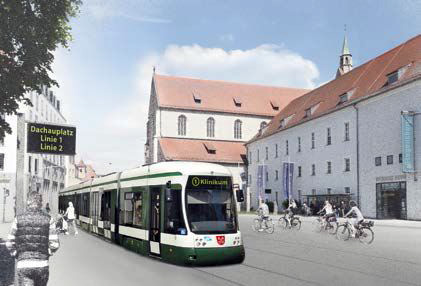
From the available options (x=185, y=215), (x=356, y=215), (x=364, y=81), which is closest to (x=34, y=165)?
(x=364, y=81)

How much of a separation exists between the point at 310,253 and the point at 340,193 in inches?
1165

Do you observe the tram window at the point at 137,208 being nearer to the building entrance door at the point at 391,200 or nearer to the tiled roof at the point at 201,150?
the building entrance door at the point at 391,200

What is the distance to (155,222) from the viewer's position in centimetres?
1347

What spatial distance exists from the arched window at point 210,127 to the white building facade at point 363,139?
61.3ft

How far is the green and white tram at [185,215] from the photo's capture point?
481 inches

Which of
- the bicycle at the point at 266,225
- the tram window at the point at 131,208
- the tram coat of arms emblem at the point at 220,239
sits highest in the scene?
the tram window at the point at 131,208

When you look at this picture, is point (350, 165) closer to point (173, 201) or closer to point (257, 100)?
point (173, 201)

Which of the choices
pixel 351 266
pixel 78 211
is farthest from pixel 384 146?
pixel 351 266

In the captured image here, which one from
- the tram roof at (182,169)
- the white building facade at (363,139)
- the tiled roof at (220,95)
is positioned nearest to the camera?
the tram roof at (182,169)

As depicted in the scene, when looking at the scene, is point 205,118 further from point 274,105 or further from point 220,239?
point 220,239

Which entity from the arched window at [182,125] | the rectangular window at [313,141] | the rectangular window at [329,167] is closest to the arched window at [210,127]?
the arched window at [182,125]

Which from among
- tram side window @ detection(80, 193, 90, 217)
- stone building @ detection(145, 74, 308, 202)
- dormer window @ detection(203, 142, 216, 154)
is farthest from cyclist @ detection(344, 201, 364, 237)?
dormer window @ detection(203, 142, 216, 154)

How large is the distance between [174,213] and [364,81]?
36.3 m

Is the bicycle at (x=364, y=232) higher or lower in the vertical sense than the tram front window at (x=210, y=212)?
lower
